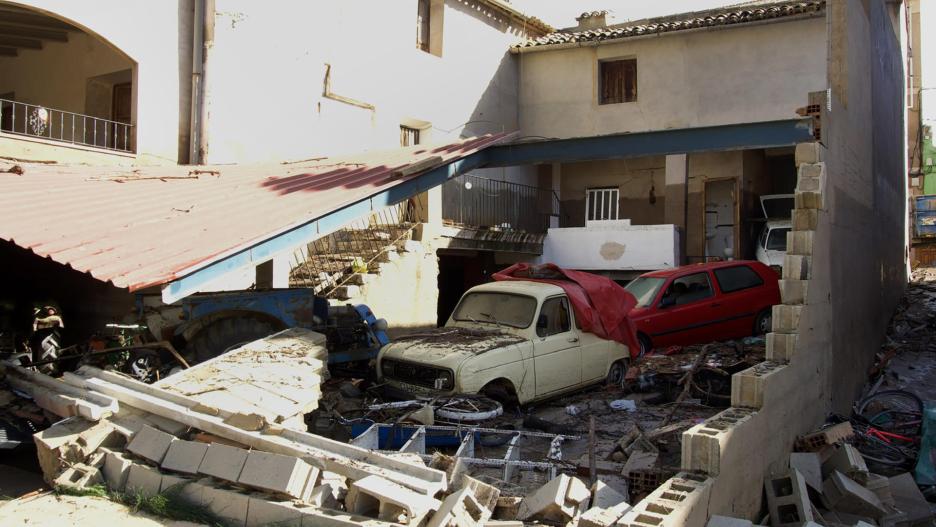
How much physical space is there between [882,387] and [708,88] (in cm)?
1142

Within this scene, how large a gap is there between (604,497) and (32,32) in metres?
15.2

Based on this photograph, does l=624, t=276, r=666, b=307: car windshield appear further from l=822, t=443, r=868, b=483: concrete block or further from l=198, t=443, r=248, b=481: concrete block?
l=198, t=443, r=248, b=481: concrete block

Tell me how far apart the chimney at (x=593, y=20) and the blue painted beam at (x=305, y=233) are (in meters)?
15.3

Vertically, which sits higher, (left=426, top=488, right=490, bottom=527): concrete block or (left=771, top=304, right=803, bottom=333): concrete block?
(left=771, top=304, right=803, bottom=333): concrete block

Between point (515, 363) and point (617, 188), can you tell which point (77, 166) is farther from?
point (617, 188)

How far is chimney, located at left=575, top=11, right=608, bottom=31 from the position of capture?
24797mm

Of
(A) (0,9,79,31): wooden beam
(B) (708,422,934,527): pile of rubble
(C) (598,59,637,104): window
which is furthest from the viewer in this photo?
(C) (598,59,637,104): window

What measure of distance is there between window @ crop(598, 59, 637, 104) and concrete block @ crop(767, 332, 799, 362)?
1526 cm

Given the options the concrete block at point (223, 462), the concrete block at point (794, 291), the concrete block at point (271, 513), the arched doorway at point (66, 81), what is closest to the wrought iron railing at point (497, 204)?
the arched doorway at point (66, 81)

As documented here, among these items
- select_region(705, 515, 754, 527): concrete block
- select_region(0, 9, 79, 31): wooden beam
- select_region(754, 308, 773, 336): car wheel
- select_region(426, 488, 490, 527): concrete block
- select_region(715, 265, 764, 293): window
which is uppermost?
select_region(0, 9, 79, 31): wooden beam

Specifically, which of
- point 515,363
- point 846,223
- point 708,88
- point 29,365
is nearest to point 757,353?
point 846,223

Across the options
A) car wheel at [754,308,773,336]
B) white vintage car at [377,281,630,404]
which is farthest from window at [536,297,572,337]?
car wheel at [754,308,773,336]

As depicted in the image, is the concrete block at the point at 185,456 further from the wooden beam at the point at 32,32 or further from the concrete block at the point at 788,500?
the wooden beam at the point at 32,32

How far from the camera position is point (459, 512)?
4.74 metres
